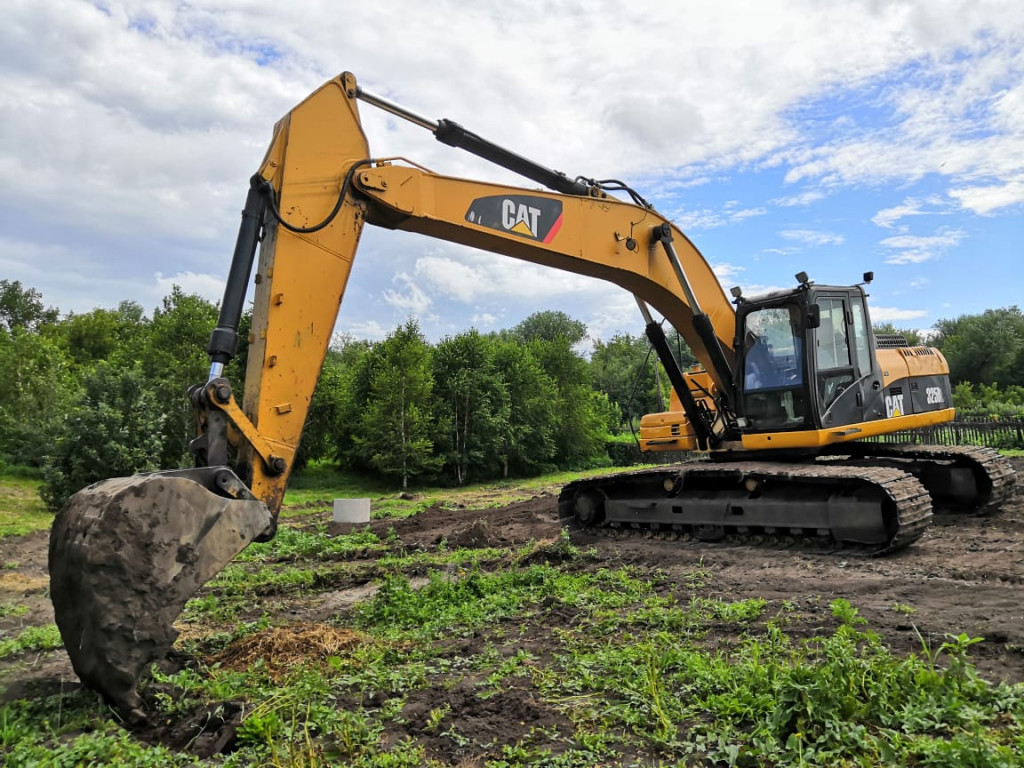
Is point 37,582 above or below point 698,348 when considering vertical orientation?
below

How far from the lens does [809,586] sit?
603 cm

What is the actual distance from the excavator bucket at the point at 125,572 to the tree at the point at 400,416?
20.6m

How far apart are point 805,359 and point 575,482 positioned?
337cm

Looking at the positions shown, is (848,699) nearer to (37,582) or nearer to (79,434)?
(37,582)

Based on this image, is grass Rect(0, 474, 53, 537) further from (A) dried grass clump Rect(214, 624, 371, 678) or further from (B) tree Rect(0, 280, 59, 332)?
(B) tree Rect(0, 280, 59, 332)

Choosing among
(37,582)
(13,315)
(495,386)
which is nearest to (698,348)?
(37,582)

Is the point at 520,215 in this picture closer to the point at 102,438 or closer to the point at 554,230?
the point at 554,230

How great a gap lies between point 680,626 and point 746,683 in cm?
139

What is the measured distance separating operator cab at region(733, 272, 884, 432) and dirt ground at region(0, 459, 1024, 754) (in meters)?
1.60

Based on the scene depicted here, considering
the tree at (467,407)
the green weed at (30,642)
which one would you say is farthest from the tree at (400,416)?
the green weed at (30,642)

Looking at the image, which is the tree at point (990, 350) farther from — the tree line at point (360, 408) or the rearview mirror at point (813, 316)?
the rearview mirror at point (813, 316)

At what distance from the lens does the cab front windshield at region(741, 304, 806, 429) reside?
8.34 m

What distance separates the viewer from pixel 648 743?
10.5ft

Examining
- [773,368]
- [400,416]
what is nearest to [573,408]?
[400,416]
